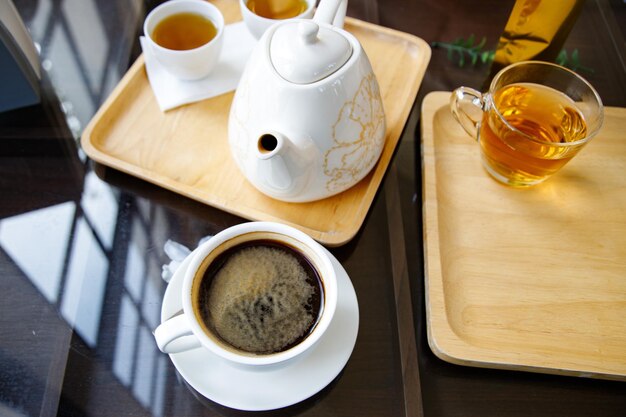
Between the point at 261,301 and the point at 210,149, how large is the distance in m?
0.28

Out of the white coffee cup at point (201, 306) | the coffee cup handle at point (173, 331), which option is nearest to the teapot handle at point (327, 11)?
the white coffee cup at point (201, 306)

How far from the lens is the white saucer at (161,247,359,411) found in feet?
1.72

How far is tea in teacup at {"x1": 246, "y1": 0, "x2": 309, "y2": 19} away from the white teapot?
0.53 ft

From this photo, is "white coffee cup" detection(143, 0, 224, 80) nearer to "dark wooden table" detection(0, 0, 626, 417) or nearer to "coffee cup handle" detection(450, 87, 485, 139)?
"dark wooden table" detection(0, 0, 626, 417)

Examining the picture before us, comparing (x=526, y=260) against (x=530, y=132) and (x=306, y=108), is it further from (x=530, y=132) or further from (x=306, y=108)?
(x=306, y=108)

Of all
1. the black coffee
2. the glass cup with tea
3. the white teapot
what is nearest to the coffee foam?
the black coffee

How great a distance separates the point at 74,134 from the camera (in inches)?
30.6

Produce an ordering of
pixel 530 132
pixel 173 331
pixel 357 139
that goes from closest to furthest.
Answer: pixel 173 331 → pixel 357 139 → pixel 530 132

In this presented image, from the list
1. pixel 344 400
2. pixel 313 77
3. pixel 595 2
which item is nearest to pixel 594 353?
pixel 344 400

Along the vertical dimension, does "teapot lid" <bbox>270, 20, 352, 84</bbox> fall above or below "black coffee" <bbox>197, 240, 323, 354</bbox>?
above

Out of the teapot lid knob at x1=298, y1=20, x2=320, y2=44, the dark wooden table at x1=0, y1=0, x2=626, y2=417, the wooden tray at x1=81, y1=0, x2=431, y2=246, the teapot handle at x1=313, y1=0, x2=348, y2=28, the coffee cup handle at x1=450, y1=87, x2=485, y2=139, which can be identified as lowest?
the dark wooden table at x1=0, y1=0, x2=626, y2=417

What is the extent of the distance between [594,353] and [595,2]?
2.28ft

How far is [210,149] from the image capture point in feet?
2.38

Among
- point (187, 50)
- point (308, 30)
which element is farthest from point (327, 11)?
point (187, 50)
